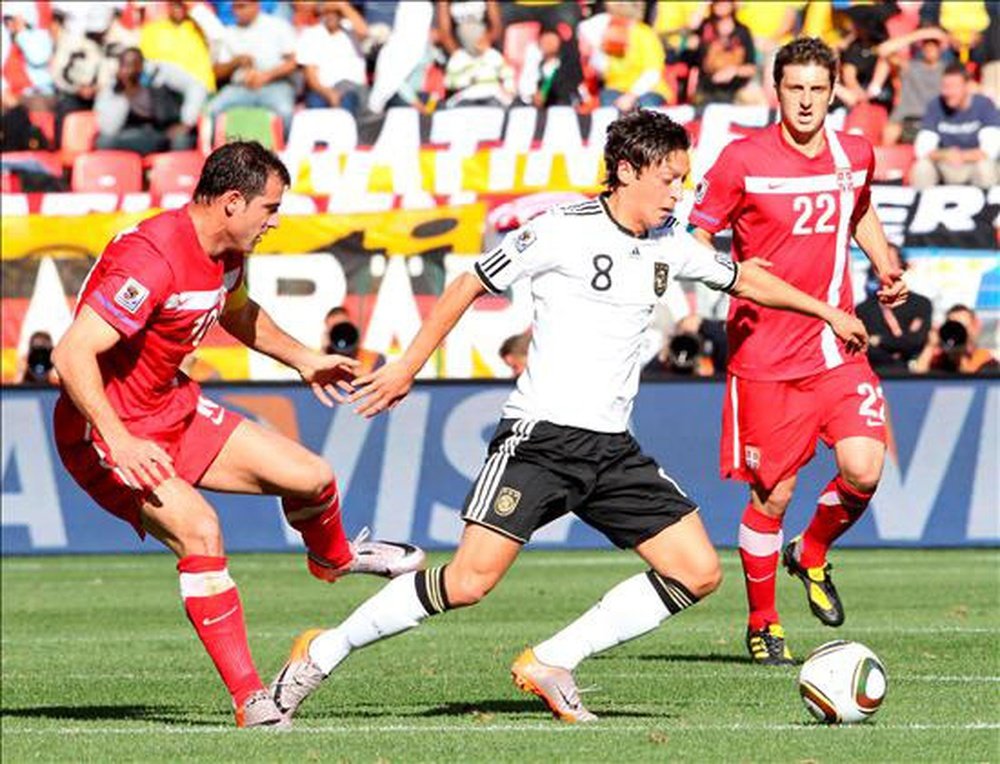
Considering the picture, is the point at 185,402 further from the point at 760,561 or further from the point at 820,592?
the point at 820,592

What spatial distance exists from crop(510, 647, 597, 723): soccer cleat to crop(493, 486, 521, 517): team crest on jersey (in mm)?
604

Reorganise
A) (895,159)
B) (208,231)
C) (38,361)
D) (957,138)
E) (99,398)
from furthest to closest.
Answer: (895,159) → (957,138) → (38,361) → (208,231) → (99,398)

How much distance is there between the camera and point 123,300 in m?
8.75

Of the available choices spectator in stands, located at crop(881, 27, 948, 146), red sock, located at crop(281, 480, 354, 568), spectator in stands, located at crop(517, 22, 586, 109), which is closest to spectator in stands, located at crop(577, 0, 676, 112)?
spectator in stands, located at crop(517, 22, 586, 109)

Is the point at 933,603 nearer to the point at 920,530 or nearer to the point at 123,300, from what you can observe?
the point at 920,530

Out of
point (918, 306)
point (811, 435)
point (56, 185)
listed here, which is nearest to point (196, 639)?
point (811, 435)

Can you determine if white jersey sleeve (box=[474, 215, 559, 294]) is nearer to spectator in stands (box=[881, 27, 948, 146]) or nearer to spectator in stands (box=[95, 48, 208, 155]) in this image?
spectator in stands (box=[881, 27, 948, 146])

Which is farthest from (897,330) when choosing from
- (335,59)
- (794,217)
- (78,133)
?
(78,133)

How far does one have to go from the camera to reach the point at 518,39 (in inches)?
981

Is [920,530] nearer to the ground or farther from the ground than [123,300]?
nearer to the ground

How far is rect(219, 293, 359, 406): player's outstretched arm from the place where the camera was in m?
9.58

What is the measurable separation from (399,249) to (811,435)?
1050 cm

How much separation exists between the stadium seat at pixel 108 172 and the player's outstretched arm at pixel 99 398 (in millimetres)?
15467

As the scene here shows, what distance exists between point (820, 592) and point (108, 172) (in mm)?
14618
